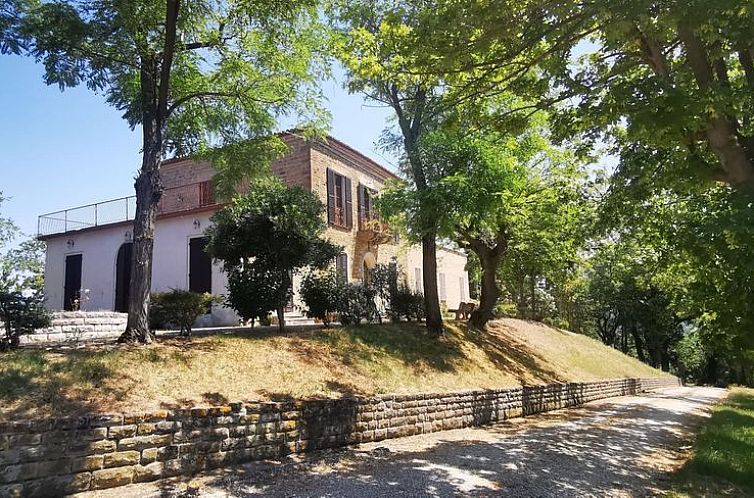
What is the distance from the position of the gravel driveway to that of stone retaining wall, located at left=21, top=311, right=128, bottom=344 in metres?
6.05

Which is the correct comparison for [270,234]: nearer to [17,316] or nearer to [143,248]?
[143,248]

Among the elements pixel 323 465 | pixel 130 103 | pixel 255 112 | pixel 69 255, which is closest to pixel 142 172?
pixel 130 103

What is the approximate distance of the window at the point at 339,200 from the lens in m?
19.4

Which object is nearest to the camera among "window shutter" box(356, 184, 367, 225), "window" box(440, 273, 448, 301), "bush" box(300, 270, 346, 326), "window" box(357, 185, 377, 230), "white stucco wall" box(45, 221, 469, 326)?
"bush" box(300, 270, 346, 326)

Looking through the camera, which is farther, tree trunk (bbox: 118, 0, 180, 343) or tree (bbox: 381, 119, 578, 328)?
tree (bbox: 381, 119, 578, 328)

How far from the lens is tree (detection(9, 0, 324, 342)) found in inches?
366

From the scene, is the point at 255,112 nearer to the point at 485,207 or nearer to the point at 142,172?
the point at 142,172

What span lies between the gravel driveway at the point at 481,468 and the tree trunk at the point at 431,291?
4.28 m

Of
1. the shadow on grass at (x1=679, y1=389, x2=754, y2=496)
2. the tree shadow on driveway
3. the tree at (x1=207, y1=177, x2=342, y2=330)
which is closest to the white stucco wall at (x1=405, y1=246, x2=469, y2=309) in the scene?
the tree at (x1=207, y1=177, x2=342, y2=330)

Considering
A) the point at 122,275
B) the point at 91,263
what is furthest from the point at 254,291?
the point at 91,263

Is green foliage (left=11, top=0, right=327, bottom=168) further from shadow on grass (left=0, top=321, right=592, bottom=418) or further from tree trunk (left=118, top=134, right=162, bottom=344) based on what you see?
shadow on grass (left=0, top=321, right=592, bottom=418)

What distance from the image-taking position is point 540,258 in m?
18.2

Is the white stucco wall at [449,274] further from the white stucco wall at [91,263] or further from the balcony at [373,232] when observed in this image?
the white stucco wall at [91,263]

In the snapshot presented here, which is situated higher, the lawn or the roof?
the roof
